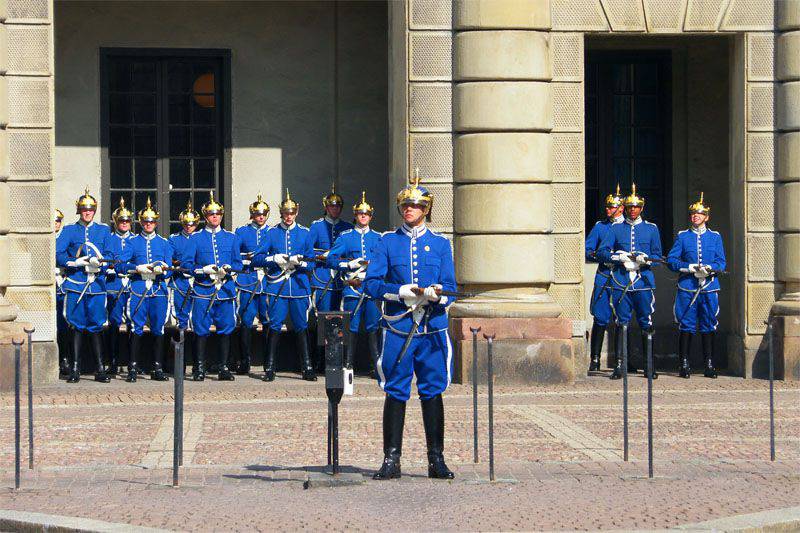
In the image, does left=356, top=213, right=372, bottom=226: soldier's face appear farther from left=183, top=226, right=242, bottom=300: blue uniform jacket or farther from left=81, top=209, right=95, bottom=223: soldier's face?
left=81, top=209, right=95, bottom=223: soldier's face

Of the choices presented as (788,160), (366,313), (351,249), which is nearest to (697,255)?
(788,160)

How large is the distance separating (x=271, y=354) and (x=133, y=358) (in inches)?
57.7

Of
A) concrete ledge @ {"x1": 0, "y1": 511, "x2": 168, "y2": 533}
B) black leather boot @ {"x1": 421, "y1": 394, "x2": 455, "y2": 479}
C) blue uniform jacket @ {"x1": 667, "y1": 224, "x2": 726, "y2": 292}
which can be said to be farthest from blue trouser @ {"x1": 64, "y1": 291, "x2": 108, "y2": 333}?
concrete ledge @ {"x1": 0, "y1": 511, "x2": 168, "y2": 533}

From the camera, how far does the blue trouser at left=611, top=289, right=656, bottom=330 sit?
62.0 feet

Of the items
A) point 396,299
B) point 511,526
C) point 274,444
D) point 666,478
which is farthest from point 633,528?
point 274,444

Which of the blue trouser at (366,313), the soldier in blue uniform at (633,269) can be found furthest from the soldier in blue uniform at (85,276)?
the soldier in blue uniform at (633,269)

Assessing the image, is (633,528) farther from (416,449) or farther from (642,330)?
(642,330)

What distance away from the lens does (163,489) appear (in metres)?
10.9

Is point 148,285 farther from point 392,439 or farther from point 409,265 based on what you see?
point 392,439

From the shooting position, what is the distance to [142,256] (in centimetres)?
1853

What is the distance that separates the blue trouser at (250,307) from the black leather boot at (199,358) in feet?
1.76

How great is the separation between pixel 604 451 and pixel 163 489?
341 centimetres

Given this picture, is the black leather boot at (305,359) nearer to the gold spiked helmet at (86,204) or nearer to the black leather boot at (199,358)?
the black leather boot at (199,358)

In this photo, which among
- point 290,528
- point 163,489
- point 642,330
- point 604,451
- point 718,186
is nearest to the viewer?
point 290,528
